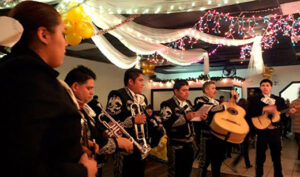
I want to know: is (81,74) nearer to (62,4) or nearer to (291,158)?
(62,4)

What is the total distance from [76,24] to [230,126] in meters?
2.18

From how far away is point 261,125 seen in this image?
3.47 meters

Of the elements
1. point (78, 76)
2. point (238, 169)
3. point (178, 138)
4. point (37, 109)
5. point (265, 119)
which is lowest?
point (238, 169)

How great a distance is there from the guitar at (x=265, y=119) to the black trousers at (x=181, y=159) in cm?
130

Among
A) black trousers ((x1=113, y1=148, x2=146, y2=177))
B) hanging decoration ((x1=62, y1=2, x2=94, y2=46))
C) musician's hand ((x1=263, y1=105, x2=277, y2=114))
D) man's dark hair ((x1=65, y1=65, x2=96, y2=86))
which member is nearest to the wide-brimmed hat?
man's dark hair ((x1=65, y1=65, x2=96, y2=86))

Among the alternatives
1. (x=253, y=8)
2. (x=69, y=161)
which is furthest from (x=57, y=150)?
(x=253, y=8)

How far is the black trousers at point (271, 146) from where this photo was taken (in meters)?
3.42

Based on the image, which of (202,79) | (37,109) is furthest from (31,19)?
(202,79)

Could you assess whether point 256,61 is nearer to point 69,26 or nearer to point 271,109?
point 271,109

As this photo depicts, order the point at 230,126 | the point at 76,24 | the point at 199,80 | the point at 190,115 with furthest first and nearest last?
the point at 199,80, the point at 190,115, the point at 230,126, the point at 76,24

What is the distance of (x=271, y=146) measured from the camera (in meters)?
3.43

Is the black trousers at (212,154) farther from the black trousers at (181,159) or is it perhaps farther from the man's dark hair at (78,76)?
the man's dark hair at (78,76)

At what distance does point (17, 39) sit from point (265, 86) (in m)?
3.68

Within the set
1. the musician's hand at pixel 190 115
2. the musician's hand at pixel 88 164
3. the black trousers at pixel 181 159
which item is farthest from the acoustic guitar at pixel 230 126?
the musician's hand at pixel 88 164
